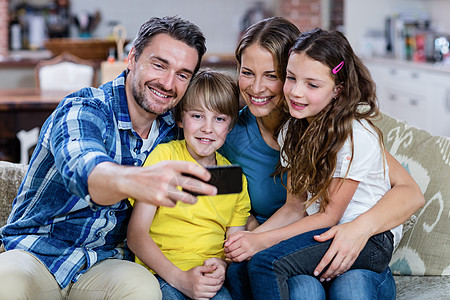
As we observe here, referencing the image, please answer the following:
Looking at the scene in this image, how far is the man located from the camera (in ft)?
5.08

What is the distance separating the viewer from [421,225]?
1.99 metres

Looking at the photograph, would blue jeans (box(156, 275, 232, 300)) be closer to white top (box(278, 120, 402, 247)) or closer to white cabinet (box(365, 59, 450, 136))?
white top (box(278, 120, 402, 247))

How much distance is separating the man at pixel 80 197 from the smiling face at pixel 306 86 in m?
0.33

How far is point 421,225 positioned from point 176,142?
2.85 ft

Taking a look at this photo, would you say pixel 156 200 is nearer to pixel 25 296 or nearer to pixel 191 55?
pixel 25 296

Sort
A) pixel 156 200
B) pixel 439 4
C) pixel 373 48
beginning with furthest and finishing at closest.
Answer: pixel 373 48 < pixel 439 4 < pixel 156 200

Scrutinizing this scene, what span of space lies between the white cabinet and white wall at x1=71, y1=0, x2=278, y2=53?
2181mm

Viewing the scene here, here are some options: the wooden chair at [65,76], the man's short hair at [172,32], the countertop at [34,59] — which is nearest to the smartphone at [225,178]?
the man's short hair at [172,32]

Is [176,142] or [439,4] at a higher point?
[439,4]

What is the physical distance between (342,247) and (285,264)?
173 millimetres

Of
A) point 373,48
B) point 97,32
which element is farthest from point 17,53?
point 373,48

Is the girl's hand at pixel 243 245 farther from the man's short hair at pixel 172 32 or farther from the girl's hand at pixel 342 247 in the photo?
the man's short hair at pixel 172 32

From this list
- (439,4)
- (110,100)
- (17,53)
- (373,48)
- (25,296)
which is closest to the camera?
(25,296)

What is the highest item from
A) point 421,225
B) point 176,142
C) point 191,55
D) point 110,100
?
point 191,55
